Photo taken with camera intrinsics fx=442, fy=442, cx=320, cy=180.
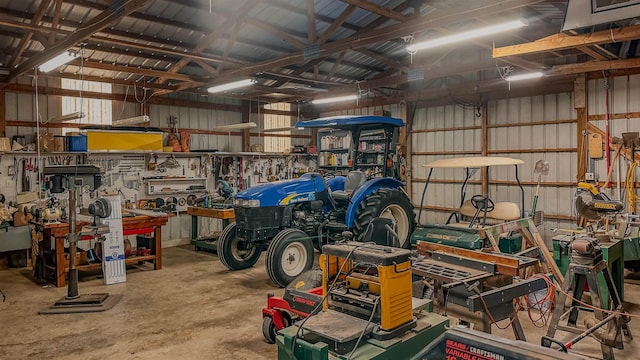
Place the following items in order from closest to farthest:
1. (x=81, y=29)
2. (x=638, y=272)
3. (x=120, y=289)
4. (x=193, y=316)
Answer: (x=193, y=316) < (x=81, y=29) < (x=120, y=289) < (x=638, y=272)

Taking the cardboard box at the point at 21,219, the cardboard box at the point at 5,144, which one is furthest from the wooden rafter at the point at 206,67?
the cardboard box at the point at 21,219

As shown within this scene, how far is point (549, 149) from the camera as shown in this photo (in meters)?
8.02

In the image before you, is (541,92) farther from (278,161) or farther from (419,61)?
(278,161)

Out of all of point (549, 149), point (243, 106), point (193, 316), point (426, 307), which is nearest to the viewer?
point (426, 307)

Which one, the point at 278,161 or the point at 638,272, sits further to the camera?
the point at 278,161

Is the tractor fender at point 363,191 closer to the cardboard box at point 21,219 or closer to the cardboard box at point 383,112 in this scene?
the cardboard box at point 383,112

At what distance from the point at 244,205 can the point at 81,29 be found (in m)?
2.72

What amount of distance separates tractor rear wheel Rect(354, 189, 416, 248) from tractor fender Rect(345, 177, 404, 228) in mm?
59

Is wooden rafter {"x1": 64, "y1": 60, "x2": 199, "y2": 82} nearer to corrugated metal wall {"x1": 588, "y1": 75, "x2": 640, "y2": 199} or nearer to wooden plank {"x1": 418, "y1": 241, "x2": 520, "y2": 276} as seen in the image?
wooden plank {"x1": 418, "y1": 241, "x2": 520, "y2": 276}

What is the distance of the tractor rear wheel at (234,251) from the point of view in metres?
6.20

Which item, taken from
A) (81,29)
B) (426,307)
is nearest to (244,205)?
(81,29)

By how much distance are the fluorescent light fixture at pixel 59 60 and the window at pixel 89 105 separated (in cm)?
182

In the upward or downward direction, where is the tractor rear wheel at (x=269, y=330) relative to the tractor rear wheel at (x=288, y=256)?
downward

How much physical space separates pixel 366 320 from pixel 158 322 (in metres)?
2.67
